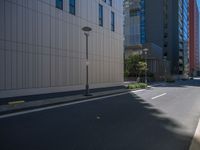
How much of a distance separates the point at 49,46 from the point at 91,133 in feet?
56.8

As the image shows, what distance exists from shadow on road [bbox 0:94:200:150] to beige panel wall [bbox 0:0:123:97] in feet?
32.4

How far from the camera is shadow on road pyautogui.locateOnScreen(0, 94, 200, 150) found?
6.84m

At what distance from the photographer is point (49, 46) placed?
80.2 ft

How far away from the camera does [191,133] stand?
328 inches

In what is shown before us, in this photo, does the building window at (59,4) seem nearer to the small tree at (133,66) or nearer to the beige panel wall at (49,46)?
the beige panel wall at (49,46)

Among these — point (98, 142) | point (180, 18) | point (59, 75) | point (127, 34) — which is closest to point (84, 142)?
point (98, 142)

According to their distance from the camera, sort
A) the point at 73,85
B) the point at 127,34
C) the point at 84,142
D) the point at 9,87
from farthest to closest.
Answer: the point at 127,34, the point at 73,85, the point at 9,87, the point at 84,142

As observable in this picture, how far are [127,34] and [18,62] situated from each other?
8740cm

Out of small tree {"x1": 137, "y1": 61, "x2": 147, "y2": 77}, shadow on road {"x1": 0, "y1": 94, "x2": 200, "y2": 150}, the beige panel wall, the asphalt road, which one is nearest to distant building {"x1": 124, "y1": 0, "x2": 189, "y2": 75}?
small tree {"x1": 137, "y1": 61, "x2": 147, "y2": 77}

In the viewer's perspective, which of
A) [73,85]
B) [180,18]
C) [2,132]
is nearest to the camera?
[2,132]

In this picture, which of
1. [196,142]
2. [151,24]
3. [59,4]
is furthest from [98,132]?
[151,24]

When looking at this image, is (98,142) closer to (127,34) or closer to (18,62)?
(18,62)

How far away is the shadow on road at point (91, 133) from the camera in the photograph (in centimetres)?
684

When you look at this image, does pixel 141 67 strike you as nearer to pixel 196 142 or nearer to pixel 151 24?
pixel 196 142
